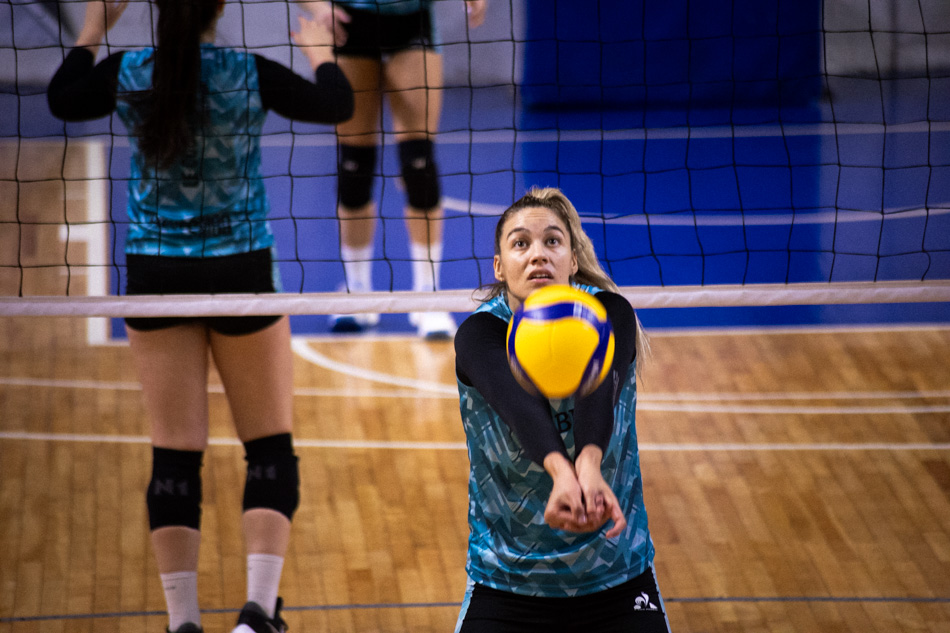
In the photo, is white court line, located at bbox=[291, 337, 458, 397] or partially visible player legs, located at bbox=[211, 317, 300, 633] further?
white court line, located at bbox=[291, 337, 458, 397]

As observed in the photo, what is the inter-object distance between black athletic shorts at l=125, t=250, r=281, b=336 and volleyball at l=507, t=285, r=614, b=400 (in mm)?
1326

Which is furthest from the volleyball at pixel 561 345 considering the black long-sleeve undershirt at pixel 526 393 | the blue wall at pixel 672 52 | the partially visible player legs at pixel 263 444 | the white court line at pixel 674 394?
the blue wall at pixel 672 52

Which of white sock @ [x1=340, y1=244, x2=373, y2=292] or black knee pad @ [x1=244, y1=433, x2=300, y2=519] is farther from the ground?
white sock @ [x1=340, y1=244, x2=373, y2=292]

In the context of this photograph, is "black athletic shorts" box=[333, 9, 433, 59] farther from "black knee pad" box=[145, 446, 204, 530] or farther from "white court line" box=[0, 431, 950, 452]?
"black knee pad" box=[145, 446, 204, 530]

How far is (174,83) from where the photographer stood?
309cm

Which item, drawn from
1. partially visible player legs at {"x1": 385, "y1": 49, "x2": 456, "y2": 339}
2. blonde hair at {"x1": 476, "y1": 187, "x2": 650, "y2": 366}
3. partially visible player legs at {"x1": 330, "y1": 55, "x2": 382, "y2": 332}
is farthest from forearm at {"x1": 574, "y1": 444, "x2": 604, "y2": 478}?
partially visible player legs at {"x1": 330, "y1": 55, "x2": 382, "y2": 332}

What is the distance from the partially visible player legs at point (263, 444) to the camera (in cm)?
328

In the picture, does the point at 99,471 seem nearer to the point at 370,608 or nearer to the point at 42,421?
the point at 42,421

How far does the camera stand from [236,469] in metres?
4.71

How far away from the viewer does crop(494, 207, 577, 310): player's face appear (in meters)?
2.40

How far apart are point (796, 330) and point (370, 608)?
3.33 m

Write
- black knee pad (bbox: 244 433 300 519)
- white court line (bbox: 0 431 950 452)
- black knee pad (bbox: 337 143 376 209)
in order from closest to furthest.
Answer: black knee pad (bbox: 244 433 300 519) < white court line (bbox: 0 431 950 452) < black knee pad (bbox: 337 143 376 209)

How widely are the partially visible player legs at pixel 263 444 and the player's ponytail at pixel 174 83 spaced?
58 cm

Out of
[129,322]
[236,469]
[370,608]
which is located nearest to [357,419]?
[236,469]
